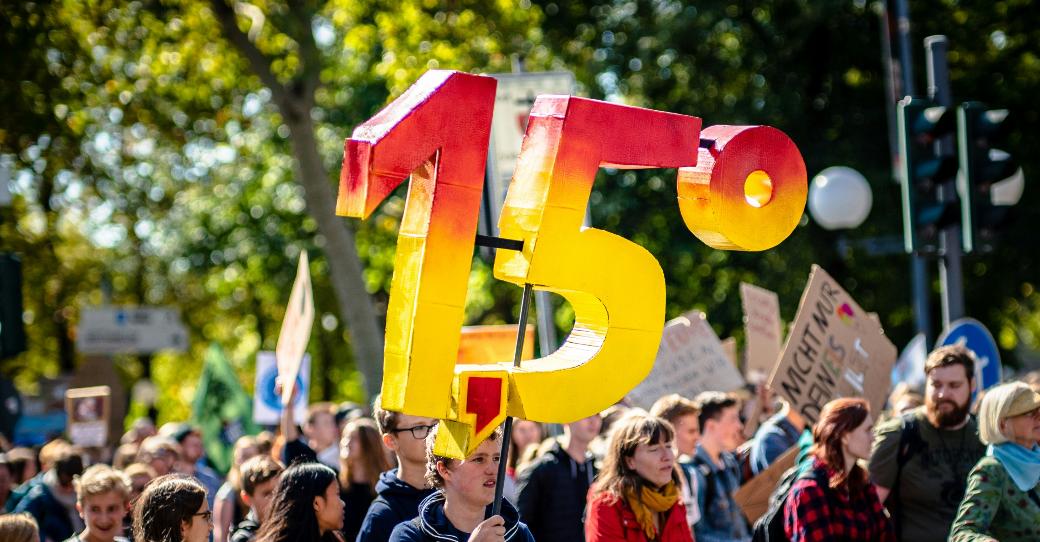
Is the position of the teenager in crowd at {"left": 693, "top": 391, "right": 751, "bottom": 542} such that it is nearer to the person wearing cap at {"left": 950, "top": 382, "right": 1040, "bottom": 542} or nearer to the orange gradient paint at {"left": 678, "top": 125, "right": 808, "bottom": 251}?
the person wearing cap at {"left": 950, "top": 382, "right": 1040, "bottom": 542}

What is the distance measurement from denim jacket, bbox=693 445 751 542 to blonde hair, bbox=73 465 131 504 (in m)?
3.06

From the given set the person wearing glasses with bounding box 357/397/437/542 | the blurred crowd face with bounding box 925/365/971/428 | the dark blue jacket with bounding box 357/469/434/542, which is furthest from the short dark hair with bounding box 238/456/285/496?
the blurred crowd face with bounding box 925/365/971/428

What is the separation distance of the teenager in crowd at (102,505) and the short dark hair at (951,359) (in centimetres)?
379

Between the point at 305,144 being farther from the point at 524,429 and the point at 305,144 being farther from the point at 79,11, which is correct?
the point at 524,429

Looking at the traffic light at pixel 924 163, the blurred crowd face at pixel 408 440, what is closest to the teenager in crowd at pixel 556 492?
the blurred crowd face at pixel 408 440

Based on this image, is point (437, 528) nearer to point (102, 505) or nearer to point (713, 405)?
point (102, 505)

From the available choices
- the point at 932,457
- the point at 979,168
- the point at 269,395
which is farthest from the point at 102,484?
the point at 269,395

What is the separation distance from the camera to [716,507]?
758 centimetres

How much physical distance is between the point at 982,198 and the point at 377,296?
836 inches

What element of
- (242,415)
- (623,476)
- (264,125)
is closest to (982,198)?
(623,476)

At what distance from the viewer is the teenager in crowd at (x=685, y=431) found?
24.2 ft

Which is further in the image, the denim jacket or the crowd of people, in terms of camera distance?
the denim jacket

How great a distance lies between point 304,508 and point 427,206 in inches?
A: 65.8

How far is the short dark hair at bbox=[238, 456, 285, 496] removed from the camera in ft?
20.2
